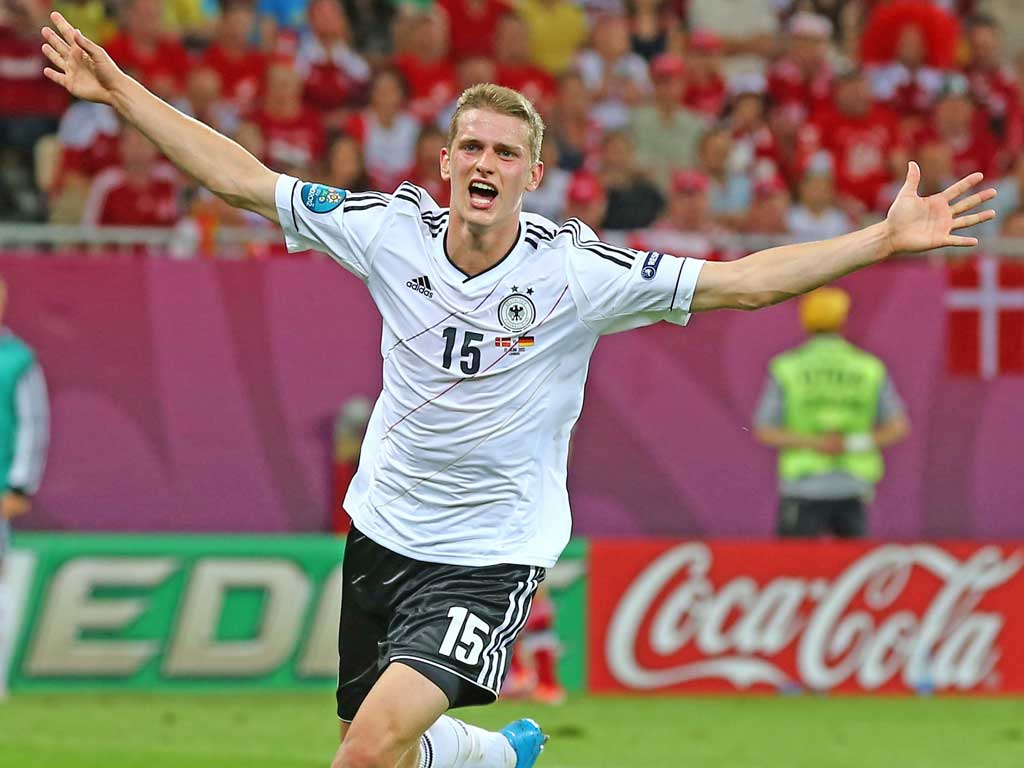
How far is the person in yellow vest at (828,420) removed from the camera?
12539mm

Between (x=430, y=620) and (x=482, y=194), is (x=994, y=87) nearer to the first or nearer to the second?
(x=482, y=194)

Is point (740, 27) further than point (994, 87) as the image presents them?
Yes

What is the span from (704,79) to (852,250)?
10.5m

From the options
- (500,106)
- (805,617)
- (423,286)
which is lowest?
(805,617)

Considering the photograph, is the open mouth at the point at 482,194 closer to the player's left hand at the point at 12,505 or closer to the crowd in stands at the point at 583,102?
the player's left hand at the point at 12,505

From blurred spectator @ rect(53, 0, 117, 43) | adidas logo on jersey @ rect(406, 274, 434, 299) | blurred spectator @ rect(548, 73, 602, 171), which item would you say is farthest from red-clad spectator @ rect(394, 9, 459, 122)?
adidas logo on jersey @ rect(406, 274, 434, 299)

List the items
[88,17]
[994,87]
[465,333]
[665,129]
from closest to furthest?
[465,333]
[88,17]
[665,129]
[994,87]

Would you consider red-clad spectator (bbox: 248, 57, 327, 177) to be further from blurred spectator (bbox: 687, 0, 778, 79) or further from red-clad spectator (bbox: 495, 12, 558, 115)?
blurred spectator (bbox: 687, 0, 778, 79)

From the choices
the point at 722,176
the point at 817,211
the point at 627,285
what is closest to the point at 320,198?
the point at 627,285

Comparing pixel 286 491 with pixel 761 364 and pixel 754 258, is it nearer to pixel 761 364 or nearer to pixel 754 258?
pixel 761 364

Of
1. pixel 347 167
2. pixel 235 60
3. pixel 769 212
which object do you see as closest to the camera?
pixel 347 167

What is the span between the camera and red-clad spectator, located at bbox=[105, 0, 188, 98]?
45.6ft

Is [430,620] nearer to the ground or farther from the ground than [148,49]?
nearer to the ground

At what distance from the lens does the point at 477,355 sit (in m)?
6.13
